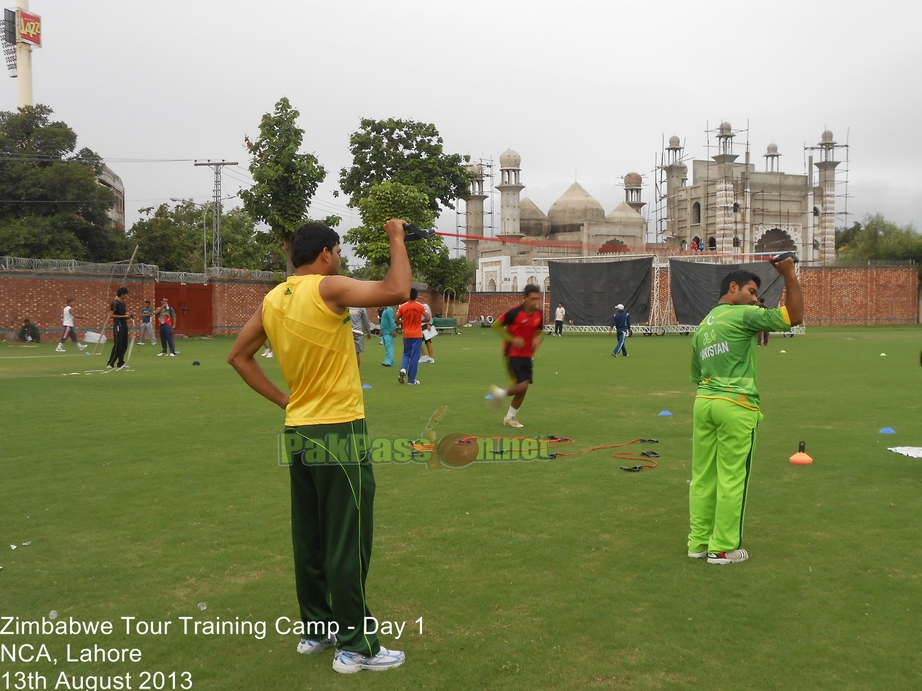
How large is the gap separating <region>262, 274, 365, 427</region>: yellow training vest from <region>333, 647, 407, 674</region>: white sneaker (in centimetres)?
111

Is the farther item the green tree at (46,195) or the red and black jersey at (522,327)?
the green tree at (46,195)

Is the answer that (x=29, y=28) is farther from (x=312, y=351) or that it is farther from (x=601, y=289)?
(x=312, y=351)

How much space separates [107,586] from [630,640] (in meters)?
3.09

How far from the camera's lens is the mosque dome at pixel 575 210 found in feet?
263

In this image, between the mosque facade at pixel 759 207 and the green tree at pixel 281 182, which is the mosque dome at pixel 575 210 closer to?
the mosque facade at pixel 759 207

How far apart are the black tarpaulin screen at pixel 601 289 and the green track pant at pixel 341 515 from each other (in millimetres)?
37764

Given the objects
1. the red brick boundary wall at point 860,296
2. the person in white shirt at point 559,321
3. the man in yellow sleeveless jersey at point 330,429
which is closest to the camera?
the man in yellow sleeveless jersey at point 330,429

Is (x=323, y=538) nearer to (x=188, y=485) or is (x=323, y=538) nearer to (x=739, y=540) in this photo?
(x=739, y=540)

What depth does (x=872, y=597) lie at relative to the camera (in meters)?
4.59

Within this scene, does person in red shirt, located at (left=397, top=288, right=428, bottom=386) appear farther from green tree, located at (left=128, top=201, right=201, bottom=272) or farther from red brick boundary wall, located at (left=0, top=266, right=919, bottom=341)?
green tree, located at (left=128, top=201, right=201, bottom=272)

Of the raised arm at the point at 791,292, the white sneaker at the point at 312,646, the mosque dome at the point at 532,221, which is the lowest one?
the white sneaker at the point at 312,646

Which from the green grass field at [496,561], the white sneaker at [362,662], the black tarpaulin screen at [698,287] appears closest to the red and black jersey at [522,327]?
the green grass field at [496,561]

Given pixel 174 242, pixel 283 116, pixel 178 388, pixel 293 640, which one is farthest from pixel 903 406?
pixel 174 242

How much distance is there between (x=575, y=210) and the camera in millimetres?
80562
